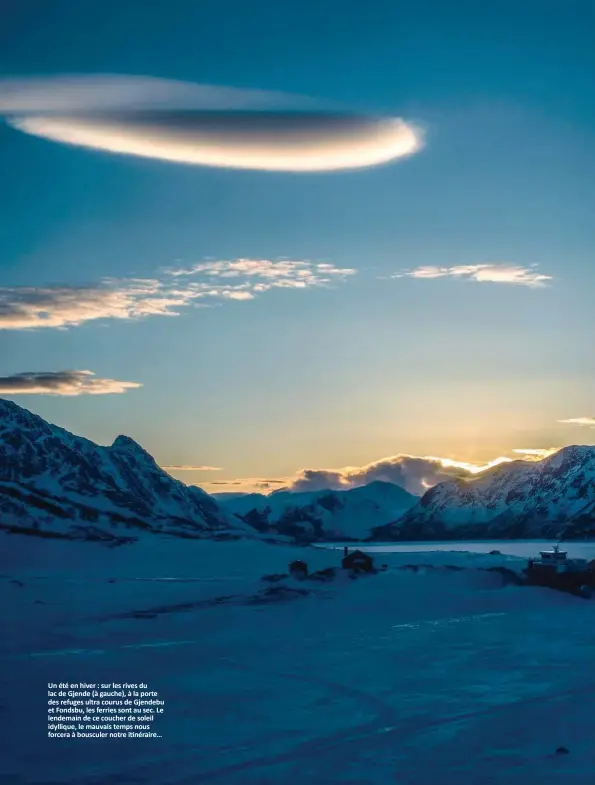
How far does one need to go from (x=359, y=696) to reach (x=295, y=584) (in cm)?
4138

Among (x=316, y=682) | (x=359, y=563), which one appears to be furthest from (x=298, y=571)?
(x=316, y=682)

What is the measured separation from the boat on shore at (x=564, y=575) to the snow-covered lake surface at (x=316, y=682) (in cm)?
359

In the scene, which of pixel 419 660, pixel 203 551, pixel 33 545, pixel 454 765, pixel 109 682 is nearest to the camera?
pixel 454 765

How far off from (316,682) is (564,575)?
1757 inches

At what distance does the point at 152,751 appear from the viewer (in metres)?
23.3

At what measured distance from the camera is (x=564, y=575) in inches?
2822

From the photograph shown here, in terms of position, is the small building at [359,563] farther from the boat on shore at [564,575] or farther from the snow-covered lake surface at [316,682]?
the snow-covered lake surface at [316,682]

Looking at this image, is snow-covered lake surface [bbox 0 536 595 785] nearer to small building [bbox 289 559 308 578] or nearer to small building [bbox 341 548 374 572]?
small building [bbox 289 559 308 578]

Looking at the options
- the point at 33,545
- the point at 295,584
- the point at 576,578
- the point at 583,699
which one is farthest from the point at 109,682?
the point at 33,545

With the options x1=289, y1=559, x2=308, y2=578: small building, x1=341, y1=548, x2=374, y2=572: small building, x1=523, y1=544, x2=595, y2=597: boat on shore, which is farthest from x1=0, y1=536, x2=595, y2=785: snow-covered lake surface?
x1=341, y1=548, x2=374, y2=572: small building

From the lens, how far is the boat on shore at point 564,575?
225ft

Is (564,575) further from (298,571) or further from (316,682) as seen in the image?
(316,682)

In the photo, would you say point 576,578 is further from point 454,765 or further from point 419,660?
point 454,765

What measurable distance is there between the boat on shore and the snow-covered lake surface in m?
3.59
